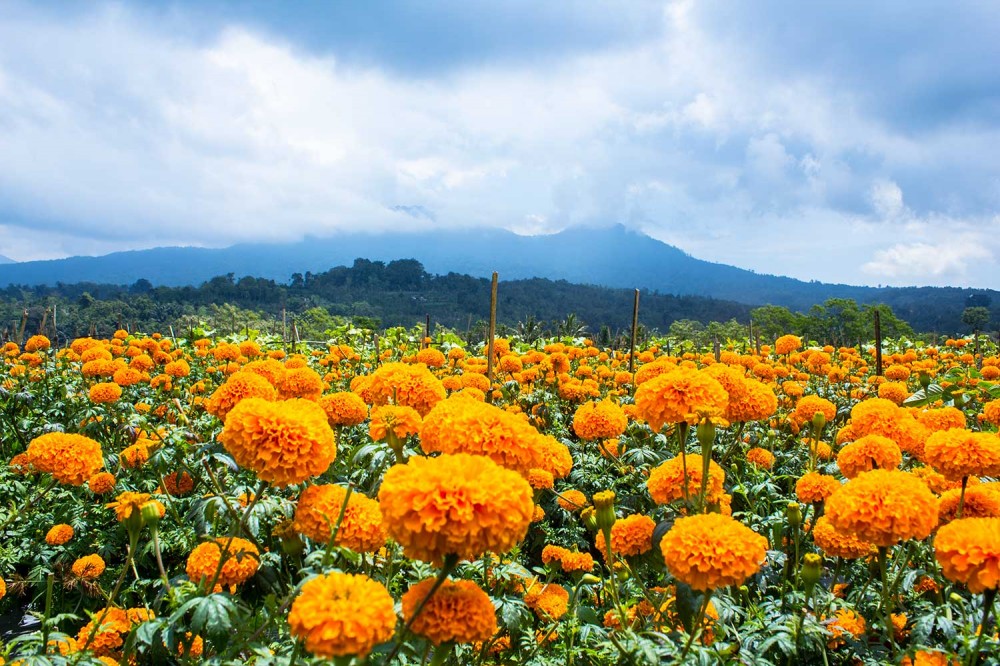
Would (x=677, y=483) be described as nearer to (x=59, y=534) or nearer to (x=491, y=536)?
(x=491, y=536)

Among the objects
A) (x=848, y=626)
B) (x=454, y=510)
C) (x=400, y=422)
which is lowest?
(x=848, y=626)

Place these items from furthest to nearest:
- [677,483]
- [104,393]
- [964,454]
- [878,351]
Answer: [878,351]
[104,393]
[677,483]
[964,454]

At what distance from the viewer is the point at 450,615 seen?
4.73 feet

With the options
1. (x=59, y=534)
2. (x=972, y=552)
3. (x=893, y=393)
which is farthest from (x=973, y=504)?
(x=59, y=534)

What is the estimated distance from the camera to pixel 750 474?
A: 427 cm

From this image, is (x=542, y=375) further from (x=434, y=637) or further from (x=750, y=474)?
(x=434, y=637)

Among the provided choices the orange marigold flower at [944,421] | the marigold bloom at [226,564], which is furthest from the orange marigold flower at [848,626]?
the marigold bloom at [226,564]

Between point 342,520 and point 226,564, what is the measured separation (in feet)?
2.03

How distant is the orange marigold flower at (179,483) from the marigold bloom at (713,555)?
10.6 ft

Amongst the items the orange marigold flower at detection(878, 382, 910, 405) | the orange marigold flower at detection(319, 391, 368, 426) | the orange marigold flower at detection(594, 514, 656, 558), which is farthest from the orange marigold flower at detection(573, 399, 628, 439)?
the orange marigold flower at detection(878, 382, 910, 405)

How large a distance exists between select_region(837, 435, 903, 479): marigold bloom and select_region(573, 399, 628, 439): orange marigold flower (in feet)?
4.04

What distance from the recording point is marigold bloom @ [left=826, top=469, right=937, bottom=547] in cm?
200

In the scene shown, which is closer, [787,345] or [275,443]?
[275,443]

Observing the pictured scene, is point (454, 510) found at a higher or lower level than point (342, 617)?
higher
